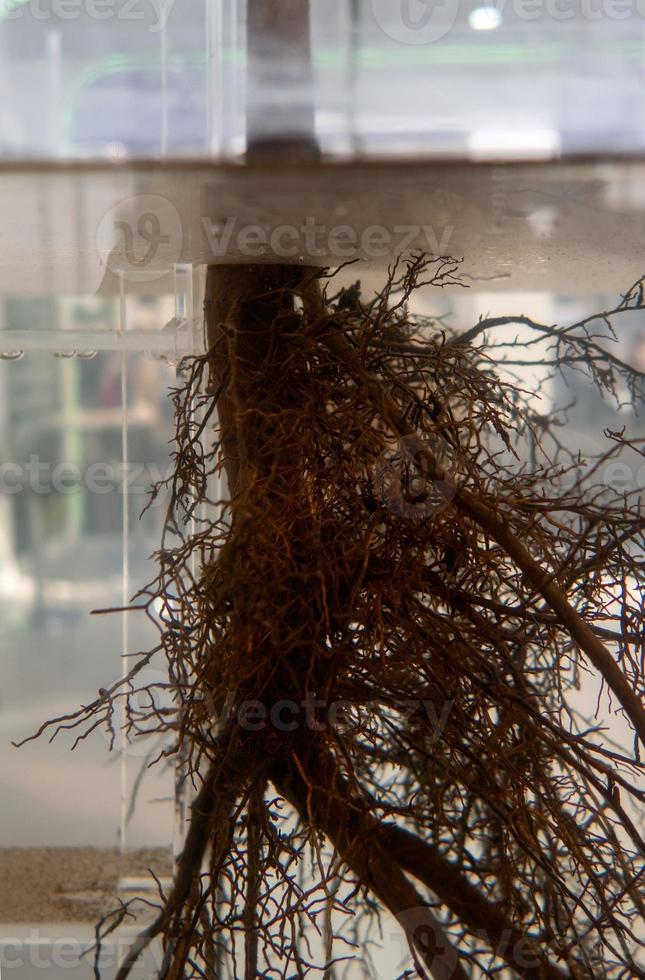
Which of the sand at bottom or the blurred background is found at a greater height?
the blurred background

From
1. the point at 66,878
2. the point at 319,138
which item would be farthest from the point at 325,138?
the point at 66,878

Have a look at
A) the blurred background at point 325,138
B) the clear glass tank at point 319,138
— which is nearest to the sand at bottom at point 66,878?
the blurred background at point 325,138

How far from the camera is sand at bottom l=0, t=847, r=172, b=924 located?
0.63 m

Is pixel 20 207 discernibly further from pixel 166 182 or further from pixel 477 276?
pixel 477 276

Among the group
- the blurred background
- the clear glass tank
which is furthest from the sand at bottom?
the clear glass tank

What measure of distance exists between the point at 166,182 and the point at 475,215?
18 centimetres

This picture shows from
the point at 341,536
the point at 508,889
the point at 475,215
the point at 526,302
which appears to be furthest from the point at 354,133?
the point at 508,889

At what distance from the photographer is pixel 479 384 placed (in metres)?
0.62

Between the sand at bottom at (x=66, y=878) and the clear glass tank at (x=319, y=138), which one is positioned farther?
the sand at bottom at (x=66, y=878)

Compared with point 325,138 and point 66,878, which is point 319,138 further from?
point 66,878

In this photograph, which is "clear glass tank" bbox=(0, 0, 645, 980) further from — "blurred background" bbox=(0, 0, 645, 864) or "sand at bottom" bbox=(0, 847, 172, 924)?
"sand at bottom" bbox=(0, 847, 172, 924)

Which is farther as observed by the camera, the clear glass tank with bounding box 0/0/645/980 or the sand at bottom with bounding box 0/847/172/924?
the sand at bottom with bounding box 0/847/172/924

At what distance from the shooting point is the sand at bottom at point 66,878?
63 centimetres

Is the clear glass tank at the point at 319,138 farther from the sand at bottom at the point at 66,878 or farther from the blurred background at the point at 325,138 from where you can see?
the sand at bottom at the point at 66,878
